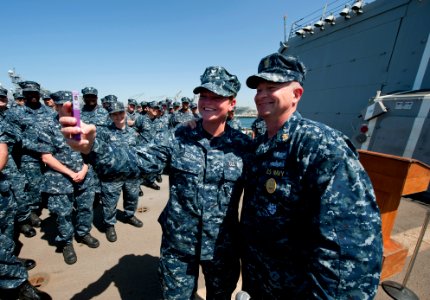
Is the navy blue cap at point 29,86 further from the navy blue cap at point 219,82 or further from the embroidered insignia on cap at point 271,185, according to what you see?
the embroidered insignia on cap at point 271,185

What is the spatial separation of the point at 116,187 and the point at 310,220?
11.8 ft

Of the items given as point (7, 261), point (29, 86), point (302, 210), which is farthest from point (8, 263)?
point (29, 86)

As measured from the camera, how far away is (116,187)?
4004 millimetres

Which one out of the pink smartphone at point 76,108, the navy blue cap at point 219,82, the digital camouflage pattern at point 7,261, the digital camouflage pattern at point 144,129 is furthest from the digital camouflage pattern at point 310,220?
the digital camouflage pattern at point 144,129

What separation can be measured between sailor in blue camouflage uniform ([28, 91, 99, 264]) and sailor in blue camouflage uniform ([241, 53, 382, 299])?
2830 millimetres

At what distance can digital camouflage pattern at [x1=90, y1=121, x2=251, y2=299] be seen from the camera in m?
1.84

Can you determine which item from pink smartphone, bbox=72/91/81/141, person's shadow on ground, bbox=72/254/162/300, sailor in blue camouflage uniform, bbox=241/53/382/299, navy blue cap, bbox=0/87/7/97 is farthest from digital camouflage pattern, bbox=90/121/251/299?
navy blue cap, bbox=0/87/7/97

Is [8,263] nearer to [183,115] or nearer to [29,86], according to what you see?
[29,86]

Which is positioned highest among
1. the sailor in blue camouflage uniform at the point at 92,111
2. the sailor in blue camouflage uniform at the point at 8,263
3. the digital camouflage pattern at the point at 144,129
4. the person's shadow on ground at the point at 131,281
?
the sailor in blue camouflage uniform at the point at 92,111

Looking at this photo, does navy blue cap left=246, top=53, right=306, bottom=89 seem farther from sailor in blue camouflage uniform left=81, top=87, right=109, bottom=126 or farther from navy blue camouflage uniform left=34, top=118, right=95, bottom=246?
sailor in blue camouflage uniform left=81, top=87, right=109, bottom=126

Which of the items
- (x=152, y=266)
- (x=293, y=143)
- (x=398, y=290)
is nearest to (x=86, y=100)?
(x=152, y=266)

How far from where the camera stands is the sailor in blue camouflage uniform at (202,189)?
1.84m

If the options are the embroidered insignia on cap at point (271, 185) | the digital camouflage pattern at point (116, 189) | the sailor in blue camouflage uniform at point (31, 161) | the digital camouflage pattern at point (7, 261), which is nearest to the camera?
the embroidered insignia on cap at point (271, 185)

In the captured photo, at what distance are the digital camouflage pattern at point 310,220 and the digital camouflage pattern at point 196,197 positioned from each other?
0.80ft
